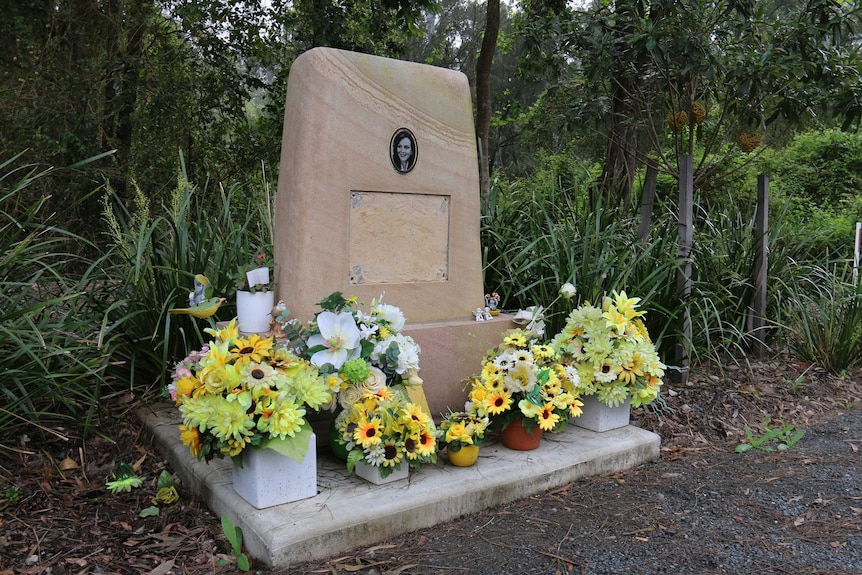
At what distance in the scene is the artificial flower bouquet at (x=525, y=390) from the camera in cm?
283

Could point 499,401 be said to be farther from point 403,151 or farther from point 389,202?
point 403,151

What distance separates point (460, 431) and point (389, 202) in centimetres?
119

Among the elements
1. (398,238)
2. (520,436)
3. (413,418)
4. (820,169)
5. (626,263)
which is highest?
(820,169)

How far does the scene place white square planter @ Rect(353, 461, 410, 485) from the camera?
2.47 m

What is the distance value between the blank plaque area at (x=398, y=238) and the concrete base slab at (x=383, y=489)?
91cm

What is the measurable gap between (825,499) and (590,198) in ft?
8.42

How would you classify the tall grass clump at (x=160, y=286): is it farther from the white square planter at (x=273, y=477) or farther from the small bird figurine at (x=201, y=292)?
the white square planter at (x=273, y=477)

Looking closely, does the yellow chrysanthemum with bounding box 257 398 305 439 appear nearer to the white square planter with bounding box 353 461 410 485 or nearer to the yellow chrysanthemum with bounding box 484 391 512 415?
the white square planter with bounding box 353 461 410 485

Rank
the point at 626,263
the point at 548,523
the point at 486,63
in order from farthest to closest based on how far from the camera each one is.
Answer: the point at 486,63, the point at 626,263, the point at 548,523

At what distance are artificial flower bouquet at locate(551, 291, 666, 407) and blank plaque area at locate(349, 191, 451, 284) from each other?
0.77 meters

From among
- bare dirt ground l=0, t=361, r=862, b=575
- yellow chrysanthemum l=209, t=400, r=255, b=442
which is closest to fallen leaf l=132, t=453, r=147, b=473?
bare dirt ground l=0, t=361, r=862, b=575

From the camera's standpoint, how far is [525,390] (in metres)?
2.85

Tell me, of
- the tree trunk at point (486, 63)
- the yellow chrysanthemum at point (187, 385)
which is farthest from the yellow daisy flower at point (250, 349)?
the tree trunk at point (486, 63)

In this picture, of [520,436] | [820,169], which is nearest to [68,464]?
[520,436]
